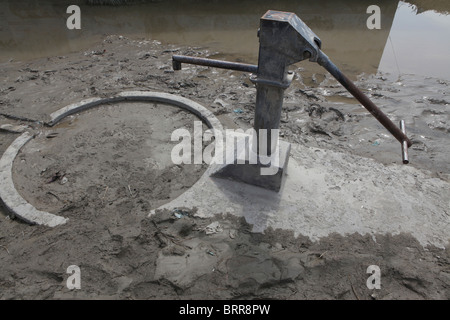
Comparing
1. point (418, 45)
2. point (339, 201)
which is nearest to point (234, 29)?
point (418, 45)

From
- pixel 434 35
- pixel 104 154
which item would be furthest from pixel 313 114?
pixel 434 35

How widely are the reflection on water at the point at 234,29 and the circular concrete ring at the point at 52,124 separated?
2.74 m

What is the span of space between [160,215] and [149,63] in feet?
14.3

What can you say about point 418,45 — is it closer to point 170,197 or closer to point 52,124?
point 170,197

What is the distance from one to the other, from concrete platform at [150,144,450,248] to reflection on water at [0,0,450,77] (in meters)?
3.59

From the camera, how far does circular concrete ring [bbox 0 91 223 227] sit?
9.73 feet

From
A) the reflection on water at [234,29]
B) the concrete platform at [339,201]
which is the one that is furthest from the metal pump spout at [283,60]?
the reflection on water at [234,29]

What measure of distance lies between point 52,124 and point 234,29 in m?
5.61

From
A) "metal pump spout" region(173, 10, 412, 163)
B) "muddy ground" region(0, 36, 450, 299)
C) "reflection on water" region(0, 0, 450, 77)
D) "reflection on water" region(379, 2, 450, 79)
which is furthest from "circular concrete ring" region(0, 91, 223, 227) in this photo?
"reflection on water" region(379, 2, 450, 79)

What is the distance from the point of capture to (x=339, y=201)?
3.09m

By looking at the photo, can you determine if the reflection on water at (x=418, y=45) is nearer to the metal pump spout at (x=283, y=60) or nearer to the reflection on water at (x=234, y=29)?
the reflection on water at (x=234, y=29)

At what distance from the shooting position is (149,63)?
6285 millimetres

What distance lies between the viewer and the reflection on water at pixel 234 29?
22.8 ft

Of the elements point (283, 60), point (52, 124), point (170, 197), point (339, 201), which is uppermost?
point (283, 60)
